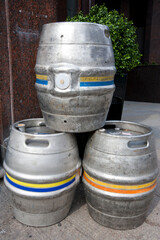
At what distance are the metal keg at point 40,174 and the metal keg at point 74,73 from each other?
0.74 ft

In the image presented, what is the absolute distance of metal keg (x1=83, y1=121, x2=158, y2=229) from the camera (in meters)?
2.12

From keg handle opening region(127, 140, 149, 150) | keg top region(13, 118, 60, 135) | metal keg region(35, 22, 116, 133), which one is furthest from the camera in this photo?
keg top region(13, 118, 60, 135)

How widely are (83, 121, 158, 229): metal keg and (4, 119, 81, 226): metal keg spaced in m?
0.23

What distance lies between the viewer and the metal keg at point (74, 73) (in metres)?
2.03

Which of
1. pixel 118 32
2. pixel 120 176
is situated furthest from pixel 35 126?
pixel 118 32

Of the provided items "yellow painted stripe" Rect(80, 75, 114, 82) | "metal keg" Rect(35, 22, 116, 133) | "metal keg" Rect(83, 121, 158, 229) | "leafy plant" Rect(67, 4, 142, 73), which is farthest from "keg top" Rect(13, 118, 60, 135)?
"leafy plant" Rect(67, 4, 142, 73)

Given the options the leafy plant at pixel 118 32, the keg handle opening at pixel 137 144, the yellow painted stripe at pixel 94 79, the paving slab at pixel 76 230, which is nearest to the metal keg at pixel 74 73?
the yellow painted stripe at pixel 94 79

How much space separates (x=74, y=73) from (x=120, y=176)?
3.30 ft

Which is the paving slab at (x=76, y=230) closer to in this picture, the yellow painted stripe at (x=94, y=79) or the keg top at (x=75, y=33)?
the yellow painted stripe at (x=94, y=79)

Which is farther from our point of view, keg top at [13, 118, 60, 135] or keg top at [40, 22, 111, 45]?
keg top at [13, 118, 60, 135]

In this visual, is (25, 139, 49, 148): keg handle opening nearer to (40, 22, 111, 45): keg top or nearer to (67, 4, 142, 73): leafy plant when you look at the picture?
(40, 22, 111, 45): keg top

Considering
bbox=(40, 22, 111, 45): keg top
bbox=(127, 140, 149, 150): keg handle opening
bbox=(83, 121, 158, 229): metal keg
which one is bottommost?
bbox=(83, 121, 158, 229): metal keg

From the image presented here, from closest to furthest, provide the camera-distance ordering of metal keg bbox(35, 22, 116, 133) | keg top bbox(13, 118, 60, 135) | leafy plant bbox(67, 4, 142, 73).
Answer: metal keg bbox(35, 22, 116, 133)
keg top bbox(13, 118, 60, 135)
leafy plant bbox(67, 4, 142, 73)

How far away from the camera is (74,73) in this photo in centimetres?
201
